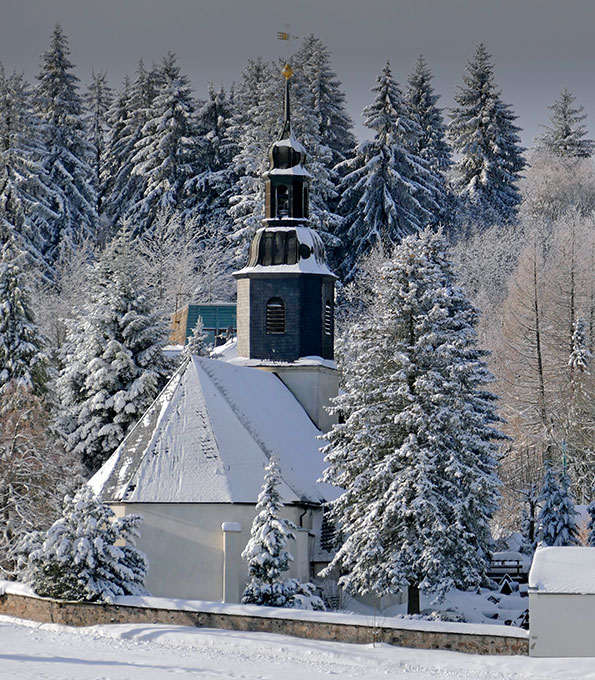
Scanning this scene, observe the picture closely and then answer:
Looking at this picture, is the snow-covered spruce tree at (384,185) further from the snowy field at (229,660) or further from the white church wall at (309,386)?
the snowy field at (229,660)

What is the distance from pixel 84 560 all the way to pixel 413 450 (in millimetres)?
7418

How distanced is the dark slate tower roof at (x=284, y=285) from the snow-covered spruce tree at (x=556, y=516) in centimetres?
745

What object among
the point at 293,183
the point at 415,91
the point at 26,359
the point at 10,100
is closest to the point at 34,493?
the point at 26,359

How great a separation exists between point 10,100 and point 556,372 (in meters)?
30.5

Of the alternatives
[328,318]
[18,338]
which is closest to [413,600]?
[328,318]

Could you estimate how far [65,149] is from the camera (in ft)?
219

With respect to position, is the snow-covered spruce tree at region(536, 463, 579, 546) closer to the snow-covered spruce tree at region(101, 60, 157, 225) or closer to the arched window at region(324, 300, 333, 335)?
the arched window at region(324, 300, 333, 335)

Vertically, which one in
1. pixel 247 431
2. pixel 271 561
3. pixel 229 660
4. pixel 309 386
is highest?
pixel 309 386

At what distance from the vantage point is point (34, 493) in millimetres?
33719

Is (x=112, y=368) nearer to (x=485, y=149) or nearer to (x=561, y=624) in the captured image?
(x=561, y=624)

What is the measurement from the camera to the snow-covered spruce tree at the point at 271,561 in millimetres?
25609

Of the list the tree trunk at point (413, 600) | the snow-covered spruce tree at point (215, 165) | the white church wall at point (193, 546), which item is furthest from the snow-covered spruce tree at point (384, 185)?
the tree trunk at point (413, 600)

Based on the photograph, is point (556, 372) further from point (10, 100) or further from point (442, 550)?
point (10, 100)

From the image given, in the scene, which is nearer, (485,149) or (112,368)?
(112,368)
